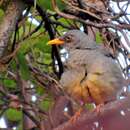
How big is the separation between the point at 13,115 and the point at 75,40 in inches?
29.5

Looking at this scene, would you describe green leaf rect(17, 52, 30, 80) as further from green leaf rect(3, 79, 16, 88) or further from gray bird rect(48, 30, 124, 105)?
green leaf rect(3, 79, 16, 88)

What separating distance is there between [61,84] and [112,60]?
388 mm

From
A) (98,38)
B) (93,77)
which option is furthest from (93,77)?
(98,38)

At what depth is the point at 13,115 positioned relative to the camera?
8.40ft

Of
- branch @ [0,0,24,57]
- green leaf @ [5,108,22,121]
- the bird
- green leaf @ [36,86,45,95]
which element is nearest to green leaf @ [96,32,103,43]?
the bird

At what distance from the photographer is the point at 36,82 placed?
8.16 ft

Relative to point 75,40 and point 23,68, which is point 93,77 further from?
point 75,40

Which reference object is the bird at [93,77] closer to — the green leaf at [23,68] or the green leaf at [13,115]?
the green leaf at [23,68]

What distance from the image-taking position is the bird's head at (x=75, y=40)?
264 cm

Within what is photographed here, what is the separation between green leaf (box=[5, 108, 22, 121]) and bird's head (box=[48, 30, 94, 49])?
57cm

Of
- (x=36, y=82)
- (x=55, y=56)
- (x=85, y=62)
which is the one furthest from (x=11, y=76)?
(x=85, y=62)

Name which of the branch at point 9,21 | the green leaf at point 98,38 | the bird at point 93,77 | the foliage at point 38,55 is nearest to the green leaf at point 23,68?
the foliage at point 38,55

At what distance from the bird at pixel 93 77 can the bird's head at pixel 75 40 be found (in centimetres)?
9

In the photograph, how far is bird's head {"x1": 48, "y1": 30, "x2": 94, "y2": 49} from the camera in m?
2.64
